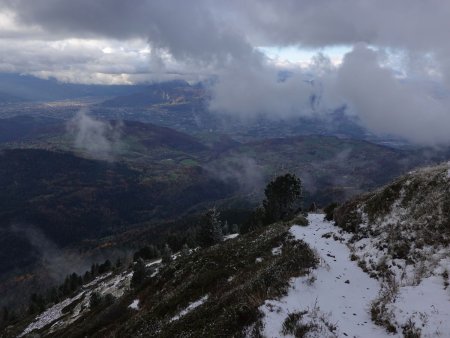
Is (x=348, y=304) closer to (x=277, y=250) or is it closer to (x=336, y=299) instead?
(x=336, y=299)

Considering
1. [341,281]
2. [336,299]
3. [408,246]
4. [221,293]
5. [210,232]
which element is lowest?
[210,232]

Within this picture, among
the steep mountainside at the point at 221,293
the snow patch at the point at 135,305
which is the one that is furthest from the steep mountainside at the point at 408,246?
the snow patch at the point at 135,305

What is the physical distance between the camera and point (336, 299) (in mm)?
16484

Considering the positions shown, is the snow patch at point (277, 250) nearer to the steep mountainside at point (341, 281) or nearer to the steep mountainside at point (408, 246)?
the steep mountainside at point (341, 281)

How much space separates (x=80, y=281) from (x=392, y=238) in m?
133

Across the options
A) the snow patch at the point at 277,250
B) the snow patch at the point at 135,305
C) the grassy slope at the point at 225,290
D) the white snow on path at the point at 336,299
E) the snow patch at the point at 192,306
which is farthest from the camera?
the snow patch at the point at 135,305

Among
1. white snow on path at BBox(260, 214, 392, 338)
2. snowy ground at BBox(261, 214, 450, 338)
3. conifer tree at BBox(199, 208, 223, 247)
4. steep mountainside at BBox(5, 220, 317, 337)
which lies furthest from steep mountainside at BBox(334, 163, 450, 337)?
conifer tree at BBox(199, 208, 223, 247)

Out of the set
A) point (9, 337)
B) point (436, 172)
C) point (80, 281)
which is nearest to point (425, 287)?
point (436, 172)

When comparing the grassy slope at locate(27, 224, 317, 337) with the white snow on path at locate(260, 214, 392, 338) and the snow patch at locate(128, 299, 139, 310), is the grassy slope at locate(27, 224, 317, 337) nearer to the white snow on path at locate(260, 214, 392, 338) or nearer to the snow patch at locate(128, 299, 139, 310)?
the snow patch at locate(128, 299, 139, 310)

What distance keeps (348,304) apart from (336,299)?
2.04 feet

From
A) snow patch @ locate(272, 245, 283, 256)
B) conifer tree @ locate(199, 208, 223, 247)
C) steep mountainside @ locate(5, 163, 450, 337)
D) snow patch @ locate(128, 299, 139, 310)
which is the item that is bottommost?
conifer tree @ locate(199, 208, 223, 247)

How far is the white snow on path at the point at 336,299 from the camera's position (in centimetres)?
1387

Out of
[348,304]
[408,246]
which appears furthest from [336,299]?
[408,246]

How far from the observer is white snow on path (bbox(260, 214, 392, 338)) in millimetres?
13871
